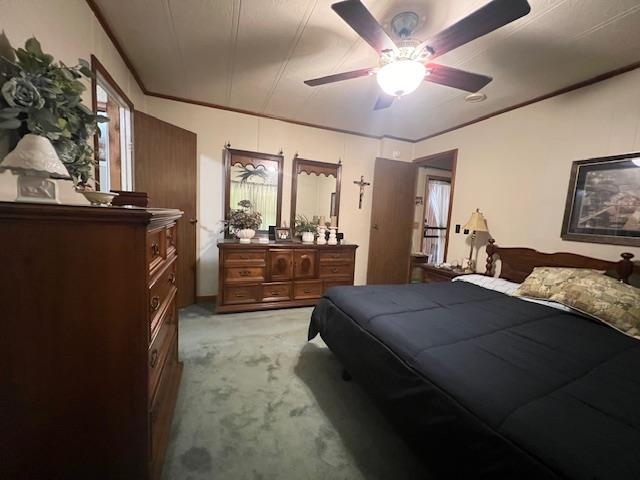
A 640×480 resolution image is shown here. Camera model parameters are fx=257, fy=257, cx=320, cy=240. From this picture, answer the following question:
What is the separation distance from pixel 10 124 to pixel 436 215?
5446 mm

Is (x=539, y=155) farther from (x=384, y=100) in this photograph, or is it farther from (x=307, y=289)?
(x=307, y=289)

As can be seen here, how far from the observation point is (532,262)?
8.17 feet

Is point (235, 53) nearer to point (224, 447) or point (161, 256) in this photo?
point (161, 256)

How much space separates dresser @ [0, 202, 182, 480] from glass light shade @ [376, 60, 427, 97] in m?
1.46

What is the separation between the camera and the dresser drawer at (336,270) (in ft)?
11.1

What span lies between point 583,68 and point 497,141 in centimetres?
93

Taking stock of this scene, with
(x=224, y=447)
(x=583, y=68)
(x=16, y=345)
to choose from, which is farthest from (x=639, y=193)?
(x=16, y=345)

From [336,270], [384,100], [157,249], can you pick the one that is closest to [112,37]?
[157,249]

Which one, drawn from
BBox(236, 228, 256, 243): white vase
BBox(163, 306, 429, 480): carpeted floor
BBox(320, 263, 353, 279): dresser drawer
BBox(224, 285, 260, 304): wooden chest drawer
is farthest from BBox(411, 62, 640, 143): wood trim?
BBox(224, 285, 260, 304): wooden chest drawer

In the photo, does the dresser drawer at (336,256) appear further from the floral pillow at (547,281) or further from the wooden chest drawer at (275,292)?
the floral pillow at (547,281)

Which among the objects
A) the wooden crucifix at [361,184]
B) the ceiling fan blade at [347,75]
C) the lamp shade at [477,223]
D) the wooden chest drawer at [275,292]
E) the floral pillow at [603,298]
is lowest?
the wooden chest drawer at [275,292]

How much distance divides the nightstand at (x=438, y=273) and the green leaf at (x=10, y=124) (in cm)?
334

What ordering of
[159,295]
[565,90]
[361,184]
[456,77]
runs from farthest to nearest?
[361,184] < [565,90] < [456,77] < [159,295]

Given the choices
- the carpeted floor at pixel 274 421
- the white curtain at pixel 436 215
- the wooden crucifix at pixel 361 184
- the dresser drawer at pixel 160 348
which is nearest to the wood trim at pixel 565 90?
the wooden crucifix at pixel 361 184
